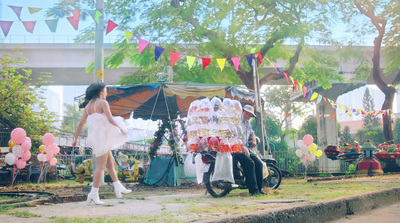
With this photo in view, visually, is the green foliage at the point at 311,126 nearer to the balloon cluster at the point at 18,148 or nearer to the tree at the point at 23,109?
the tree at the point at 23,109

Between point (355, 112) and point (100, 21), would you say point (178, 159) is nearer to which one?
point (100, 21)

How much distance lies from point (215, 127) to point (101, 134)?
228 cm

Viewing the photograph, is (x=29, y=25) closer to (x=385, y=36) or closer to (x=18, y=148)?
(x=18, y=148)

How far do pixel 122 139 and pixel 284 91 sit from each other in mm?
41714

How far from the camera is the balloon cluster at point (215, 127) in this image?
7.21 meters

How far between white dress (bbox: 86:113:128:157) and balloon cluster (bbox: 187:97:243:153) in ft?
6.29

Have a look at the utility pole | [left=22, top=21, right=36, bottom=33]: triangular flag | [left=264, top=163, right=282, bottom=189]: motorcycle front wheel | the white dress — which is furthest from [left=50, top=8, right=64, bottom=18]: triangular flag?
[left=264, top=163, right=282, bottom=189]: motorcycle front wheel

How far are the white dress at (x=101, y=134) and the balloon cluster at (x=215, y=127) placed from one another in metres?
1.92

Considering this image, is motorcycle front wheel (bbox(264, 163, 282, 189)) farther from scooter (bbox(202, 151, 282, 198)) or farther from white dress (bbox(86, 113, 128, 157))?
white dress (bbox(86, 113, 128, 157))

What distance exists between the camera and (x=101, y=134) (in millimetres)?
5727

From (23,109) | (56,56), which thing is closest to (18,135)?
(23,109)

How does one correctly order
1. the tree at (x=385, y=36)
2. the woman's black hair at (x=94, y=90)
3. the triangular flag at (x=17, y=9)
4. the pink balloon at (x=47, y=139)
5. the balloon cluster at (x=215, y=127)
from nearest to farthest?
1. the woman's black hair at (x=94, y=90)
2. the balloon cluster at (x=215, y=127)
3. the triangular flag at (x=17, y=9)
4. the pink balloon at (x=47, y=139)
5. the tree at (x=385, y=36)

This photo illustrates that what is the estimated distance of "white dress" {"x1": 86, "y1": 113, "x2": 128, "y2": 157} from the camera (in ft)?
18.7

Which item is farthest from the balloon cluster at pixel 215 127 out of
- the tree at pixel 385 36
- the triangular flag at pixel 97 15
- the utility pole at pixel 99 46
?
the tree at pixel 385 36
